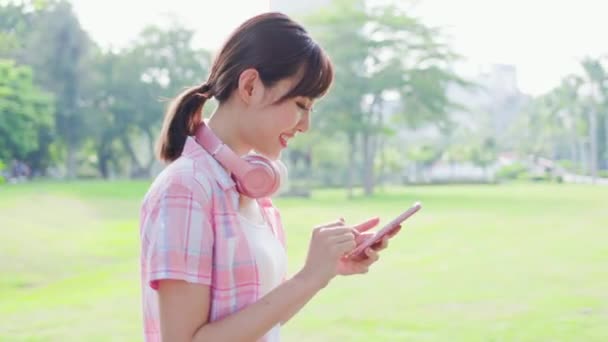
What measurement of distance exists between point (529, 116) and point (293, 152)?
338 inches

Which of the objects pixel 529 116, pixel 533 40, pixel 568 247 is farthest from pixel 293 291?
pixel 529 116

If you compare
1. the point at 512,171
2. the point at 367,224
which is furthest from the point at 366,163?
the point at 367,224

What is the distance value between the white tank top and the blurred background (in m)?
0.14

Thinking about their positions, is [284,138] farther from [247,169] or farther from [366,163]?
[366,163]

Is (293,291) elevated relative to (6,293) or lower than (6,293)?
elevated

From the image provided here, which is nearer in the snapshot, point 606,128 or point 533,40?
point 533,40

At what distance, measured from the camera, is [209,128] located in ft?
2.39

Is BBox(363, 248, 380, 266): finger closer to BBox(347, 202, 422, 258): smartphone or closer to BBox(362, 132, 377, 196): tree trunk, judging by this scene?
BBox(347, 202, 422, 258): smartphone

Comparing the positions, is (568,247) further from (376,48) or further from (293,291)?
(376,48)

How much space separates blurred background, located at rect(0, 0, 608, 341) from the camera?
9.72 feet

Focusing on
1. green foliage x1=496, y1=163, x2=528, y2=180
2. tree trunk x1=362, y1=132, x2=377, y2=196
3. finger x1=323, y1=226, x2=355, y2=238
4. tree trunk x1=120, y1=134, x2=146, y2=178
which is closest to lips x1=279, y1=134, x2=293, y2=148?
finger x1=323, y1=226, x2=355, y2=238

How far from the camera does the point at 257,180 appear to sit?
0.70 metres

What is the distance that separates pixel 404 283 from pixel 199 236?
309 cm

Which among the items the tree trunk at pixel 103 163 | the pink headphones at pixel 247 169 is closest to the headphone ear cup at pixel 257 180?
the pink headphones at pixel 247 169
